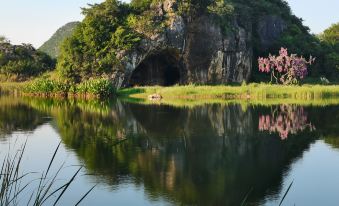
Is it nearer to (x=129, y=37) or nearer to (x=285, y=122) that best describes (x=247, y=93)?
(x=129, y=37)

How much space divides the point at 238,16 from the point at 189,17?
9.81 metres

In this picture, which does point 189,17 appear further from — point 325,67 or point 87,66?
point 325,67

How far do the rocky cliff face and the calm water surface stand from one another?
28.2 meters

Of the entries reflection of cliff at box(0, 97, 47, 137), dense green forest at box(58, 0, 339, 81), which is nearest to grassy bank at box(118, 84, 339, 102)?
dense green forest at box(58, 0, 339, 81)

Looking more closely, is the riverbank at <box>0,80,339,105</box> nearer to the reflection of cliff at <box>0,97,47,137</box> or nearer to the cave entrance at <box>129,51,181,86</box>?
the cave entrance at <box>129,51,181,86</box>

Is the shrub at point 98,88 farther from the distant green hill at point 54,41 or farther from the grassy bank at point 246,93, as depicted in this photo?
the distant green hill at point 54,41

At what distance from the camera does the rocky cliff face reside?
61094mm

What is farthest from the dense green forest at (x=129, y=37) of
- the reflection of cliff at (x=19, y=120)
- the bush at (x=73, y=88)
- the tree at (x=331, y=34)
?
the reflection of cliff at (x=19, y=120)

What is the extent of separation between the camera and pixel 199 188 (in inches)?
531

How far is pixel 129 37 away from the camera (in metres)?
58.7

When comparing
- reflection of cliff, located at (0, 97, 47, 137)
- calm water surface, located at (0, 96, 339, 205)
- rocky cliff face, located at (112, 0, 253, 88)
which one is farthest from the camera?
rocky cliff face, located at (112, 0, 253, 88)

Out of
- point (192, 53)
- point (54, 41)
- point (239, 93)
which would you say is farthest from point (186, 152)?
point (54, 41)

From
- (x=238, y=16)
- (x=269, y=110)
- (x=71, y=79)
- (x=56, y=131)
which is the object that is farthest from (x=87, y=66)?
(x=56, y=131)

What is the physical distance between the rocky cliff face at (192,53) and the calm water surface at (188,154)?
28172mm
